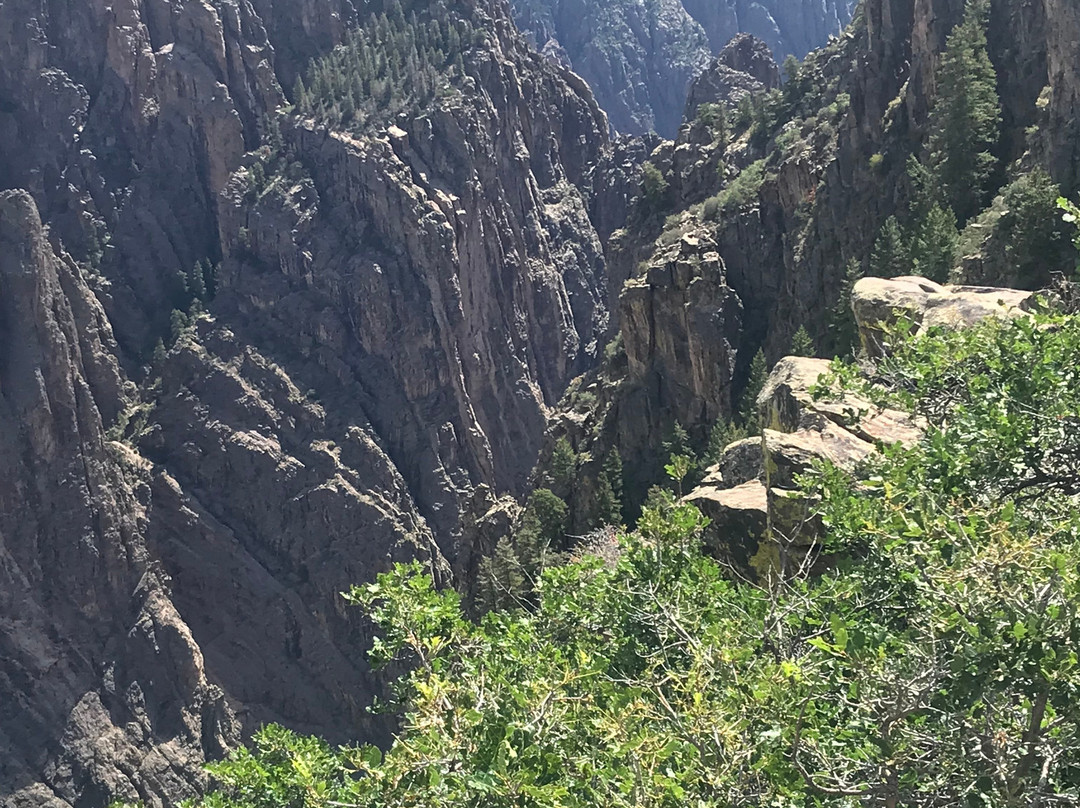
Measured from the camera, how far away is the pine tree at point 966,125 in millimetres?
42250

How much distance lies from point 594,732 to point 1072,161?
34.9 meters

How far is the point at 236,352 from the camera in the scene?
90.6 meters

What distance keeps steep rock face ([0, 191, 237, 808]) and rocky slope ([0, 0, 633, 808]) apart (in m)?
0.19

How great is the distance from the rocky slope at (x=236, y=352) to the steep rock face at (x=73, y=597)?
0.62 feet

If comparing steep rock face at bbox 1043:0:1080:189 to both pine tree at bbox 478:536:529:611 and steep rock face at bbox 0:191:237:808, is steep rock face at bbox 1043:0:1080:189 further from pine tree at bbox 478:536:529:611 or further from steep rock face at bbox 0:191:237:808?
steep rock face at bbox 0:191:237:808

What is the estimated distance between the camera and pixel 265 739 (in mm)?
18609

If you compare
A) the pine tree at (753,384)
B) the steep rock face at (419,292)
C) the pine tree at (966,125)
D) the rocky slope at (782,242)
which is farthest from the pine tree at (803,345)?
the steep rock face at (419,292)

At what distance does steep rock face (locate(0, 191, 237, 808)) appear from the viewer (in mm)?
67375

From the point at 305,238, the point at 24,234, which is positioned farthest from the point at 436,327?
the point at 24,234

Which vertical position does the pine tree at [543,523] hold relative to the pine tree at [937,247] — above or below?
below

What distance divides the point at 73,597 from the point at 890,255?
6280cm

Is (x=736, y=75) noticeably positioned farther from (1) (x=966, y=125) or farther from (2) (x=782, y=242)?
(1) (x=966, y=125)

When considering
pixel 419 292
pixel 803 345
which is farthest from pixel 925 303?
pixel 419 292

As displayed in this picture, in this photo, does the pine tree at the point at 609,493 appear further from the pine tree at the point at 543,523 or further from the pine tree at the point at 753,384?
the pine tree at the point at 753,384
